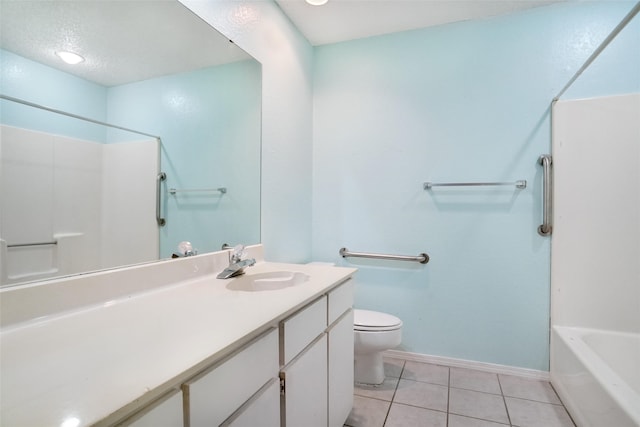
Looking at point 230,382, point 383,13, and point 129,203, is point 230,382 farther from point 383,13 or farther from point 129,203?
point 383,13

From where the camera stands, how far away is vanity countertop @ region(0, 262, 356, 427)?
18.5 inches

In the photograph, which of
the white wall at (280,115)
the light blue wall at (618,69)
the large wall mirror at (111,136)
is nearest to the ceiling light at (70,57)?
the large wall mirror at (111,136)

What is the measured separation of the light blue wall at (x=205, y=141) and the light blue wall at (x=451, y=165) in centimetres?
86

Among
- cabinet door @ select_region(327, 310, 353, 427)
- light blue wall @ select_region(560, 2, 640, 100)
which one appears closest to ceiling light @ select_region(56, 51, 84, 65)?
cabinet door @ select_region(327, 310, 353, 427)

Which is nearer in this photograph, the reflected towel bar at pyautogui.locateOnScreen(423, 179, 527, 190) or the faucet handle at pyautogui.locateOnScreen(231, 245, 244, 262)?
the faucet handle at pyautogui.locateOnScreen(231, 245, 244, 262)

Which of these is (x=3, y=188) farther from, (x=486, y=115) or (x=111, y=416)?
(x=486, y=115)

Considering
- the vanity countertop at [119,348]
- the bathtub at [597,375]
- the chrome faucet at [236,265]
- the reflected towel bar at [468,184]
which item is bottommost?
the bathtub at [597,375]

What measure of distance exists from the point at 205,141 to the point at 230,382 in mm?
1079

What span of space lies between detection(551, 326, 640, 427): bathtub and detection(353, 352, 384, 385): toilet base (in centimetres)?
98

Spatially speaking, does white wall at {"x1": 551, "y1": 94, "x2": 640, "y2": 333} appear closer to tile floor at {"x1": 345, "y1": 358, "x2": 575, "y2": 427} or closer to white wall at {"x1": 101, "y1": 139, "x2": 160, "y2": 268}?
tile floor at {"x1": 345, "y1": 358, "x2": 575, "y2": 427}

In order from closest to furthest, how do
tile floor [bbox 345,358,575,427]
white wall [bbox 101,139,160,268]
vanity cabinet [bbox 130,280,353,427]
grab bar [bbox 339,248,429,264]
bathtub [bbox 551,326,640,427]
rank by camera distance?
vanity cabinet [bbox 130,280,353,427] → white wall [bbox 101,139,160,268] → bathtub [bbox 551,326,640,427] → tile floor [bbox 345,358,575,427] → grab bar [bbox 339,248,429,264]

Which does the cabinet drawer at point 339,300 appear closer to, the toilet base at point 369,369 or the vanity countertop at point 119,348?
the vanity countertop at point 119,348

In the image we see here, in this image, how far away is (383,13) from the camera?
2057mm

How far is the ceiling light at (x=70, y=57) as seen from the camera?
93 cm
